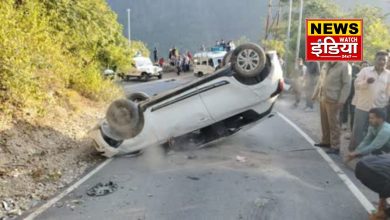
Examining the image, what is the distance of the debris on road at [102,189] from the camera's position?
621cm

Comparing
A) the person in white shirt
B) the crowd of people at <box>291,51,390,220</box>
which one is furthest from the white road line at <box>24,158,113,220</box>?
the person in white shirt

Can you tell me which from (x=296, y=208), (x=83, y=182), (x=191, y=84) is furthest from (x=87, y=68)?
(x=296, y=208)

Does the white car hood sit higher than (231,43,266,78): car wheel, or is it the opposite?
the white car hood

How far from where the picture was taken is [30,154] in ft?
27.9

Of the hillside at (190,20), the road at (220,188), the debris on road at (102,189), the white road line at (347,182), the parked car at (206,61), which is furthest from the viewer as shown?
the hillside at (190,20)

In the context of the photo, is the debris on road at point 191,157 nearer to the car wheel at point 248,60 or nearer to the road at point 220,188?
the road at point 220,188

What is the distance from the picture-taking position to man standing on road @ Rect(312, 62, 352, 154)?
8.09 metres

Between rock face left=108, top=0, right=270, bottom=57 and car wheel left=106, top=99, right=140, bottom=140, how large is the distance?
364 feet

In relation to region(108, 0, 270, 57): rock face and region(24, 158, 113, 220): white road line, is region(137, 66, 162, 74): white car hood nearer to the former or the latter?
region(24, 158, 113, 220): white road line

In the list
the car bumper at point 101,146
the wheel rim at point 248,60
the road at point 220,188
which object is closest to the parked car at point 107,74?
the car bumper at point 101,146

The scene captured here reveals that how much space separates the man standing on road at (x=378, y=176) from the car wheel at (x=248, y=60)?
359cm

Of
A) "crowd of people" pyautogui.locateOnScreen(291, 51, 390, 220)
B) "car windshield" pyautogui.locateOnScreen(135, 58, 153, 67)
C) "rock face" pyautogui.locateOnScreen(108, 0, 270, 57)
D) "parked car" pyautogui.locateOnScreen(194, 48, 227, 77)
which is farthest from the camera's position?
"rock face" pyautogui.locateOnScreen(108, 0, 270, 57)

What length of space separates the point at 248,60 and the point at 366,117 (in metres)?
2.13

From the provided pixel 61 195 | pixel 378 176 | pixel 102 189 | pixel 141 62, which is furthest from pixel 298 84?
pixel 141 62
